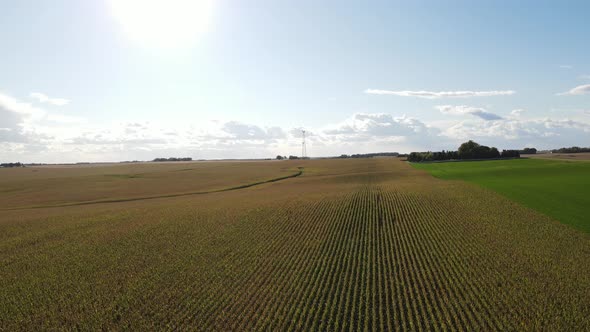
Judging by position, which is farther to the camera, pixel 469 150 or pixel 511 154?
pixel 469 150

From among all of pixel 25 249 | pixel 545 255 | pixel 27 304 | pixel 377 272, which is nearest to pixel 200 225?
pixel 25 249

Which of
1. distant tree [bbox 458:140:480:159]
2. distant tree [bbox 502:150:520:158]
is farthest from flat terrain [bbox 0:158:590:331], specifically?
distant tree [bbox 502:150:520:158]

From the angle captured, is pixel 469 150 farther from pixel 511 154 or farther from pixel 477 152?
pixel 511 154

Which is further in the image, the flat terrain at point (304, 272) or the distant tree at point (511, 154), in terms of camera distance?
the distant tree at point (511, 154)

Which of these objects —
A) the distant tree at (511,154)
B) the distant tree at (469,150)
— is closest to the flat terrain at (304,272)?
the distant tree at (469,150)

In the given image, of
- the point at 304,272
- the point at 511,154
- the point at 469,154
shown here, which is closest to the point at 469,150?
the point at 469,154

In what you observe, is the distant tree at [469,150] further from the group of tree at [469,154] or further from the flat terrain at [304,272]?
the flat terrain at [304,272]
